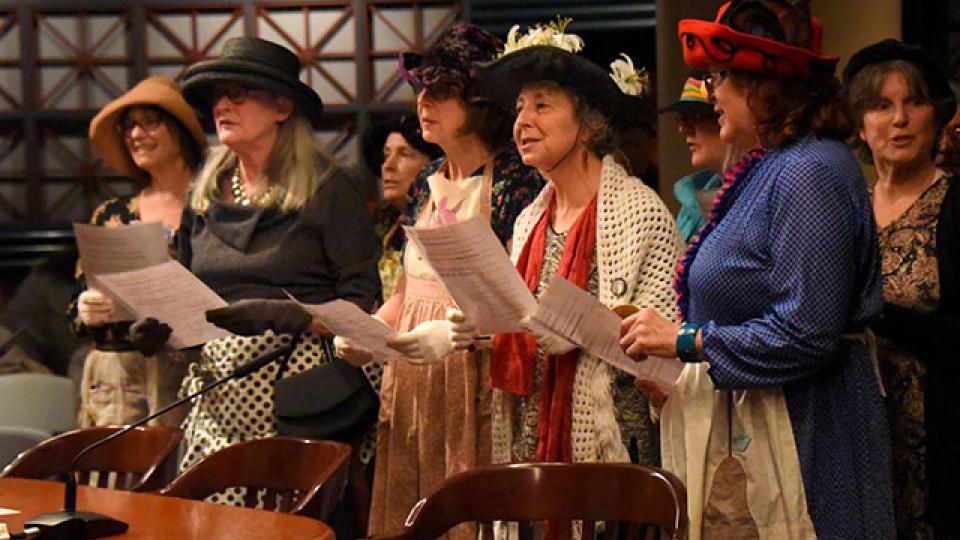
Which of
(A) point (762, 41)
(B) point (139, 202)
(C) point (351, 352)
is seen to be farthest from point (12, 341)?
(A) point (762, 41)

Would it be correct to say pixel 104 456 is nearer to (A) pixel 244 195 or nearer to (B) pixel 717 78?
(A) pixel 244 195

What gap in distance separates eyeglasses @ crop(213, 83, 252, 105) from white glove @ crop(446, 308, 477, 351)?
1016mm

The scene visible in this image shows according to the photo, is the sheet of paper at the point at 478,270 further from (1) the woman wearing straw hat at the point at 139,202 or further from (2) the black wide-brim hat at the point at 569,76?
(1) the woman wearing straw hat at the point at 139,202

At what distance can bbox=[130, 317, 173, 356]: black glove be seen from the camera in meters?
3.83

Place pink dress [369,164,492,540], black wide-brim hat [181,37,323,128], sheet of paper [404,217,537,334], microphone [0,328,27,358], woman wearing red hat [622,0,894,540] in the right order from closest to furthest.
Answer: woman wearing red hat [622,0,894,540], sheet of paper [404,217,537,334], pink dress [369,164,492,540], black wide-brim hat [181,37,323,128], microphone [0,328,27,358]

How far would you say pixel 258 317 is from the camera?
141 inches

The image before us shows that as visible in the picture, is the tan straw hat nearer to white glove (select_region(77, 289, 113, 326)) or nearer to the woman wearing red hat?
white glove (select_region(77, 289, 113, 326))

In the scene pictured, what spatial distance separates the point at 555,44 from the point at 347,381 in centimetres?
103

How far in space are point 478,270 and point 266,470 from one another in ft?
2.03

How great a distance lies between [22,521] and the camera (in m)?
2.53

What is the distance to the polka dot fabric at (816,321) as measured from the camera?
248cm

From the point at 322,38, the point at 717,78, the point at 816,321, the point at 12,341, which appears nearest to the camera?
the point at 816,321

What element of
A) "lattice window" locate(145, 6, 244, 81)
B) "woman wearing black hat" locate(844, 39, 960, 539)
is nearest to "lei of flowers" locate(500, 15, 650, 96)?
"woman wearing black hat" locate(844, 39, 960, 539)

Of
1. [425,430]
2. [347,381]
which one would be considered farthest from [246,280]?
[425,430]
